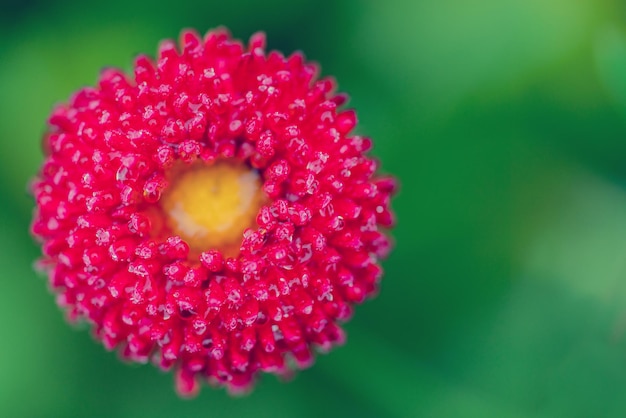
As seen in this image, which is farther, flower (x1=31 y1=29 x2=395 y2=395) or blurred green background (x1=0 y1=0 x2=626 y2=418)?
blurred green background (x1=0 y1=0 x2=626 y2=418)

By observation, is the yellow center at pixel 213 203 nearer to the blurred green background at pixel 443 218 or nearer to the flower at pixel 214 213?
the flower at pixel 214 213

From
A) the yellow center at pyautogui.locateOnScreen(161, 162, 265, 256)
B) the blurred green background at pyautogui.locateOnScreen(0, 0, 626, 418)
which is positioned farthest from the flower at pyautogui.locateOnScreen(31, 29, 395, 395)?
the blurred green background at pyautogui.locateOnScreen(0, 0, 626, 418)

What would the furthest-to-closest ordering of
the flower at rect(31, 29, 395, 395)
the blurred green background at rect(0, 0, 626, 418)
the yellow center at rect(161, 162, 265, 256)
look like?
the blurred green background at rect(0, 0, 626, 418)
the yellow center at rect(161, 162, 265, 256)
the flower at rect(31, 29, 395, 395)

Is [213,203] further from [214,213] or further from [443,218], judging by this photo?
[443,218]

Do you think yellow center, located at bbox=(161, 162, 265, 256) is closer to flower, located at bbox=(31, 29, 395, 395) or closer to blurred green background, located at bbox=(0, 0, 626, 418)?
flower, located at bbox=(31, 29, 395, 395)

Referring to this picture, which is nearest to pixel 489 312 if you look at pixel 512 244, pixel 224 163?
pixel 512 244

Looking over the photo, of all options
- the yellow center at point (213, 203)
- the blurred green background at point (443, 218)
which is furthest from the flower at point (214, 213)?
the blurred green background at point (443, 218)

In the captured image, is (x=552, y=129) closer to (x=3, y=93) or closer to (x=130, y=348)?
(x=130, y=348)
